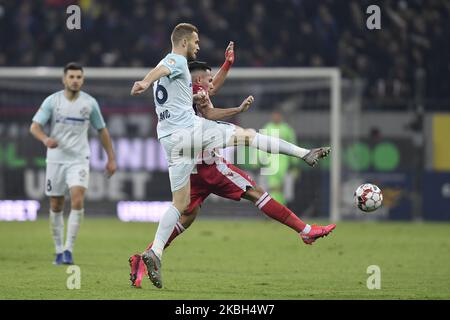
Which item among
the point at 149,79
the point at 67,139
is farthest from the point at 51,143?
the point at 149,79

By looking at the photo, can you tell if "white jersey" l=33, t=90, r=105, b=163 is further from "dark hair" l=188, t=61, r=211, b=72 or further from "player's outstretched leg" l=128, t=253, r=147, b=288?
"player's outstretched leg" l=128, t=253, r=147, b=288

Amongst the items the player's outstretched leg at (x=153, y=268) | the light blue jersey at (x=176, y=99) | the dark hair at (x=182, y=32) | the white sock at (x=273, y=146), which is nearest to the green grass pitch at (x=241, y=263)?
the player's outstretched leg at (x=153, y=268)

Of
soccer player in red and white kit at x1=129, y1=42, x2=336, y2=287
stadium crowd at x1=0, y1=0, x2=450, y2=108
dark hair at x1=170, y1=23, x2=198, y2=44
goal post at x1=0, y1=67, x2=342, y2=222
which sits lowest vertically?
soccer player in red and white kit at x1=129, y1=42, x2=336, y2=287

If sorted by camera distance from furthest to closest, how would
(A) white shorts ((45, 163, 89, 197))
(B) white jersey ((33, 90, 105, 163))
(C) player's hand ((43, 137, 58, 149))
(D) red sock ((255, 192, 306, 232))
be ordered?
1. (B) white jersey ((33, 90, 105, 163))
2. (A) white shorts ((45, 163, 89, 197))
3. (C) player's hand ((43, 137, 58, 149))
4. (D) red sock ((255, 192, 306, 232))

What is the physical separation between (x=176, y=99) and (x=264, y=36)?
1449cm

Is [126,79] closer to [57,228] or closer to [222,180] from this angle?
[57,228]

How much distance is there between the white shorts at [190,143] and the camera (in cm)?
900

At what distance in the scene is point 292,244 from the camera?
1461cm

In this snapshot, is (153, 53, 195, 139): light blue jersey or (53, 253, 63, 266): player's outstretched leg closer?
(153, 53, 195, 139): light blue jersey

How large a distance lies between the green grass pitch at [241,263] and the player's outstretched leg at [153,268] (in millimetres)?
90

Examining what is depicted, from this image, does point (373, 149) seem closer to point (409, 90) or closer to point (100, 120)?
point (409, 90)

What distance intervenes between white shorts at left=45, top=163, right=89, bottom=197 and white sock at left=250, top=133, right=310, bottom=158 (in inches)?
134

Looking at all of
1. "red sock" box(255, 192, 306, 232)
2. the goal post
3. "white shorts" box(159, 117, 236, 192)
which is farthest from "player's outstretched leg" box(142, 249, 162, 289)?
the goal post

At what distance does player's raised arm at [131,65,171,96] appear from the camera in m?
8.17
